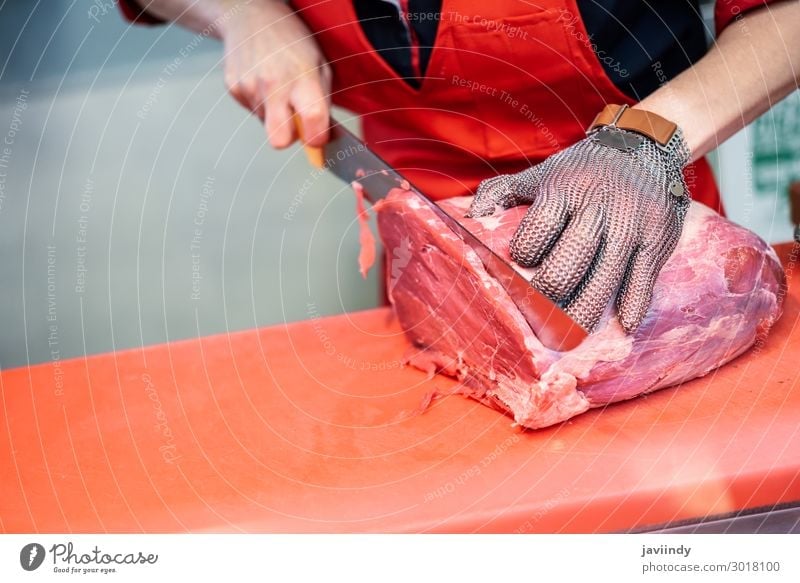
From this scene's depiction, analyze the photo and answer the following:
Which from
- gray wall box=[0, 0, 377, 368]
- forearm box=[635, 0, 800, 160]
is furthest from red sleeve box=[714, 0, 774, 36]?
gray wall box=[0, 0, 377, 368]

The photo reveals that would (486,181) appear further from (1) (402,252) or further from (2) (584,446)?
(2) (584,446)

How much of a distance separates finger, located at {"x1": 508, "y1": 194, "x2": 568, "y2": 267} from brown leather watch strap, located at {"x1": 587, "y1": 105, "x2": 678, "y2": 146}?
8.3 inches

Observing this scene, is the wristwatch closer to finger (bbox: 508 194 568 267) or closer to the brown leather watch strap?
the brown leather watch strap

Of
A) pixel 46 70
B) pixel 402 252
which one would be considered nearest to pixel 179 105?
pixel 46 70

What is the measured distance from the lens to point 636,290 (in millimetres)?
1024

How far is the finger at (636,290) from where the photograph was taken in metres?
1.02

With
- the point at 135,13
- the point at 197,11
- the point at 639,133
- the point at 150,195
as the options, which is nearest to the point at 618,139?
the point at 639,133

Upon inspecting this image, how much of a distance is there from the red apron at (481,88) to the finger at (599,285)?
0.34m

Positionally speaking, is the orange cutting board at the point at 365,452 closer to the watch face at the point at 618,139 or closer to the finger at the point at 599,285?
the finger at the point at 599,285

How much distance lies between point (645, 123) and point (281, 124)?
0.56 m

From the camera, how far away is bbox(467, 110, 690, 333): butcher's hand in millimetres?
997

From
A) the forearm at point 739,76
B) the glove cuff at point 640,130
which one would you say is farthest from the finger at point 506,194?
the forearm at point 739,76

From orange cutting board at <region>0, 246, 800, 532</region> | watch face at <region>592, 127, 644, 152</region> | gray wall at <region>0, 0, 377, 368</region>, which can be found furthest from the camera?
gray wall at <region>0, 0, 377, 368</region>
